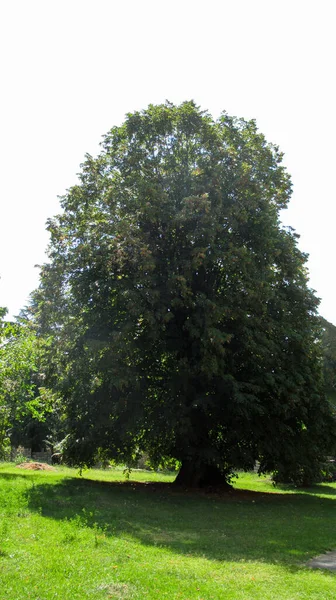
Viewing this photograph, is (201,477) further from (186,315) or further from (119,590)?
(119,590)

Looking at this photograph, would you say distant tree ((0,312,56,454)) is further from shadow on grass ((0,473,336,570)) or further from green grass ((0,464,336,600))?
green grass ((0,464,336,600))

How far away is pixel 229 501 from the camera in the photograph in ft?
56.7

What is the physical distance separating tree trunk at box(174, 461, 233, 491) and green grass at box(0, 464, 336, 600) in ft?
9.56

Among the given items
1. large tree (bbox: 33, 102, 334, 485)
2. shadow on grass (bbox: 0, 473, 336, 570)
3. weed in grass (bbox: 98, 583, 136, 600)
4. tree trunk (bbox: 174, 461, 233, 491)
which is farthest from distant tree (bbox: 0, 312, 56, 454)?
weed in grass (bbox: 98, 583, 136, 600)

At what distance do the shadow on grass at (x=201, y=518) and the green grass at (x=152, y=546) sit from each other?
0.09 ft

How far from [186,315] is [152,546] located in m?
10.8

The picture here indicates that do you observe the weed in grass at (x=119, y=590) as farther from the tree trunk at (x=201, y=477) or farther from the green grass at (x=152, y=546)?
the tree trunk at (x=201, y=477)

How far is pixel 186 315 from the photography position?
19.5 meters

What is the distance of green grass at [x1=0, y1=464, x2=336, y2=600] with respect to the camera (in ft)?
22.7

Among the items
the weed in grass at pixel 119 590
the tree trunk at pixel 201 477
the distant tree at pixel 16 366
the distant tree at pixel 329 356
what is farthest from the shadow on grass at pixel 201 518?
the distant tree at pixel 329 356

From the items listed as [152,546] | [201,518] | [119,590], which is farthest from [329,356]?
[119,590]

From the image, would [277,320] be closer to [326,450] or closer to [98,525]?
[326,450]

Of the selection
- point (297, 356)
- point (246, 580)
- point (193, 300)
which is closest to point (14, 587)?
point (246, 580)

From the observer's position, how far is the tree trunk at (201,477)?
1964 cm
